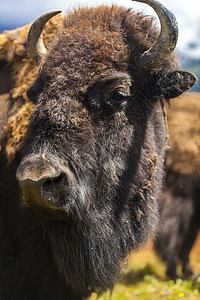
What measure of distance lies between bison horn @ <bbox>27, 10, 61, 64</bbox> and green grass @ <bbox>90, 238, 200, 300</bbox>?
230 cm

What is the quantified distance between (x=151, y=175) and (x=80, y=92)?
3.64 feet

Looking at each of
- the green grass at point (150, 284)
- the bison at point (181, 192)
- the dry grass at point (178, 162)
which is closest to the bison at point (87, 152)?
the green grass at point (150, 284)

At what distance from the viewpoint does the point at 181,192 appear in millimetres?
6113

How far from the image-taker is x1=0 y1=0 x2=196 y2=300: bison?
2.76 metres

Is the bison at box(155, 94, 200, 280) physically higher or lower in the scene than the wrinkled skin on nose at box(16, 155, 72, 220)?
lower

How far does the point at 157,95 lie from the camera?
3.27 m

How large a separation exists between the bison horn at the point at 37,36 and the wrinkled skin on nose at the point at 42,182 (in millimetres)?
1308

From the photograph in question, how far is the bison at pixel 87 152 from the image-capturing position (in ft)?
9.04

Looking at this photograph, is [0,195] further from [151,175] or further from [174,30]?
[174,30]

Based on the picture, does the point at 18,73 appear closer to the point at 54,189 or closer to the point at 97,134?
the point at 97,134

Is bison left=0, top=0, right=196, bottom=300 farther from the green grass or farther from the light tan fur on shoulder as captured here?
the green grass

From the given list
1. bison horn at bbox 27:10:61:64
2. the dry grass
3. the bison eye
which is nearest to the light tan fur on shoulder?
bison horn at bbox 27:10:61:64

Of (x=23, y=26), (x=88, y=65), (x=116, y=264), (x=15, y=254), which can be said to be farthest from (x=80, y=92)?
(x=23, y=26)

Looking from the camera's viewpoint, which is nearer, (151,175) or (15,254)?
(151,175)
